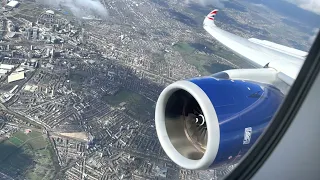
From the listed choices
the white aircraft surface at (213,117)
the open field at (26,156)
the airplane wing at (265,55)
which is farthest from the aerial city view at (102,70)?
the white aircraft surface at (213,117)

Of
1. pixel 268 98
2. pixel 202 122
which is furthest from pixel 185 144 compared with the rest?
pixel 268 98

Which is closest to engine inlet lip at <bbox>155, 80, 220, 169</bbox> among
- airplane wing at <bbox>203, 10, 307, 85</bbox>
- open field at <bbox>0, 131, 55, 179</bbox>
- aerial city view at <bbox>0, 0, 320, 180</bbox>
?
aerial city view at <bbox>0, 0, 320, 180</bbox>

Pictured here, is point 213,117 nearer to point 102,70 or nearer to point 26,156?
point 26,156

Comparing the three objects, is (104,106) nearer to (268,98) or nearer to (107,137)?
(107,137)

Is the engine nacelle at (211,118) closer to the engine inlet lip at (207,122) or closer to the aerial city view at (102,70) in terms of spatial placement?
the engine inlet lip at (207,122)

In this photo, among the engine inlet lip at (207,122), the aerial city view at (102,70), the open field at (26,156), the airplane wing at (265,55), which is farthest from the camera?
the aerial city view at (102,70)

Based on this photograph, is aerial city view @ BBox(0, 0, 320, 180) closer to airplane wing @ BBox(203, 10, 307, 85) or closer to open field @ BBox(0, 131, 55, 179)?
open field @ BBox(0, 131, 55, 179)
